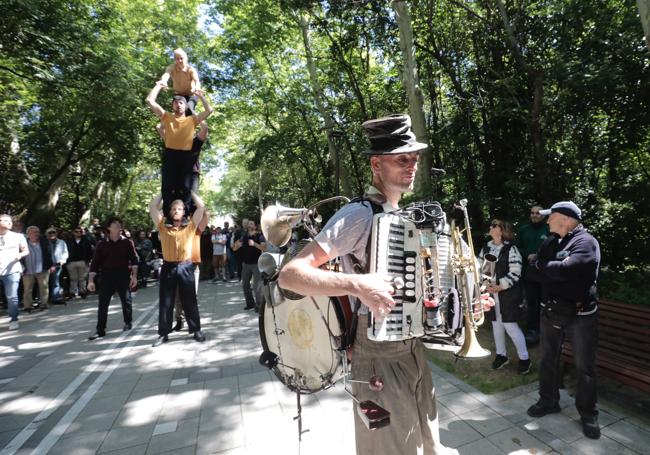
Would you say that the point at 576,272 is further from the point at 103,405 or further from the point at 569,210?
the point at 103,405

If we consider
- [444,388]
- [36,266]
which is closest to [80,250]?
[36,266]

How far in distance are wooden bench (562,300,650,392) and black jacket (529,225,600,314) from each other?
0.83 meters

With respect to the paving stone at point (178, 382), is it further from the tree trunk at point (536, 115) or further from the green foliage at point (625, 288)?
the tree trunk at point (536, 115)

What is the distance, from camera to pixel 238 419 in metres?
3.80

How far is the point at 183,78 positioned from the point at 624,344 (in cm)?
689

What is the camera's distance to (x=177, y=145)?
17.9ft

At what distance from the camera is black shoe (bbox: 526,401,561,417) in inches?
143

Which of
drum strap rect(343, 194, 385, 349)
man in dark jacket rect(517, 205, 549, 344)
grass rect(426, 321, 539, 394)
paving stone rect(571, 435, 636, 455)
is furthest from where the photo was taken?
man in dark jacket rect(517, 205, 549, 344)

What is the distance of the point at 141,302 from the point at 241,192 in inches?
1278

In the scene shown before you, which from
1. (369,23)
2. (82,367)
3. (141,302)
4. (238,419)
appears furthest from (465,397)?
(369,23)

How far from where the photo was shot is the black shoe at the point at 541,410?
3.63 meters

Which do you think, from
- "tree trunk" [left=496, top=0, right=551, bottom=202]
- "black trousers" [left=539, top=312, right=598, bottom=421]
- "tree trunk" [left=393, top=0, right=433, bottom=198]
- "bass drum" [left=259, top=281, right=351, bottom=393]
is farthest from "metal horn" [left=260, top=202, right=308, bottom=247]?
"tree trunk" [left=496, top=0, right=551, bottom=202]

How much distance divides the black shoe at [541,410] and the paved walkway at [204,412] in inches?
2.4

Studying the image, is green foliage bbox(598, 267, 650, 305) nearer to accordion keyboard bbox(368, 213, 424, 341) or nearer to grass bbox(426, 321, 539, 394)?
grass bbox(426, 321, 539, 394)
